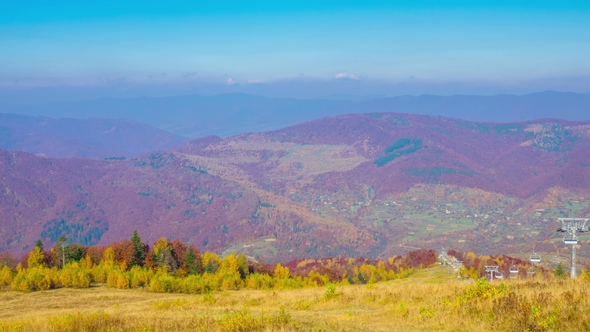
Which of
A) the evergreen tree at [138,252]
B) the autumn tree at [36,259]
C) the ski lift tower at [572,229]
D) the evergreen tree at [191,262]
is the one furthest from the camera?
the evergreen tree at [138,252]

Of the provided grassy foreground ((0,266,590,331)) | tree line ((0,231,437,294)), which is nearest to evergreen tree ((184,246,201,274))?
tree line ((0,231,437,294))

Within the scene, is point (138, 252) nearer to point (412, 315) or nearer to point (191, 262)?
point (191, 262)

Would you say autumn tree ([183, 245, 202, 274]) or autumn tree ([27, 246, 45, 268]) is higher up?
autumn tree ([27, 246, 45, 268])

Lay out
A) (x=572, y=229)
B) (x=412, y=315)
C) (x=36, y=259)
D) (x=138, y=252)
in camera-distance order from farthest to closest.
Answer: (x=138, y=252), (x=36, y=259), (x=572, y=229), (x=412, y=315)

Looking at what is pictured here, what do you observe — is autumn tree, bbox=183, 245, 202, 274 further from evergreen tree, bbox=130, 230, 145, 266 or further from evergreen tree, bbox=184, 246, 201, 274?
evergreen tree, bbox=130, 230, 145, 266

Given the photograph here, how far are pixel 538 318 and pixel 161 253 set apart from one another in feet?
177

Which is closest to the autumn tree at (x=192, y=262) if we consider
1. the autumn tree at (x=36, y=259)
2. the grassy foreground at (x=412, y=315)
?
the autumn tree at (x=36, y=259)

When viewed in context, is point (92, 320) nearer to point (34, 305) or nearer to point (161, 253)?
point (34, 305)

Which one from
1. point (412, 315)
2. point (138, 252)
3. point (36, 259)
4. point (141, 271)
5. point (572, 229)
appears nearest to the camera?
point (412, 315)

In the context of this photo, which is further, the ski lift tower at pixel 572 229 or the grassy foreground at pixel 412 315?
the ski lift tower at pixel 572 229

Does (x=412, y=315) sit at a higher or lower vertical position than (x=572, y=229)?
Result: higher

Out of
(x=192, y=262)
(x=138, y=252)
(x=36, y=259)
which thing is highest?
(x=36, y=259)

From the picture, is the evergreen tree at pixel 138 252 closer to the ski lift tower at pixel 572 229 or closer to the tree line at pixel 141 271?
the tree line at pixel 141 271

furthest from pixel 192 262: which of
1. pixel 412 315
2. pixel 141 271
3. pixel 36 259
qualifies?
pixel 412 315
